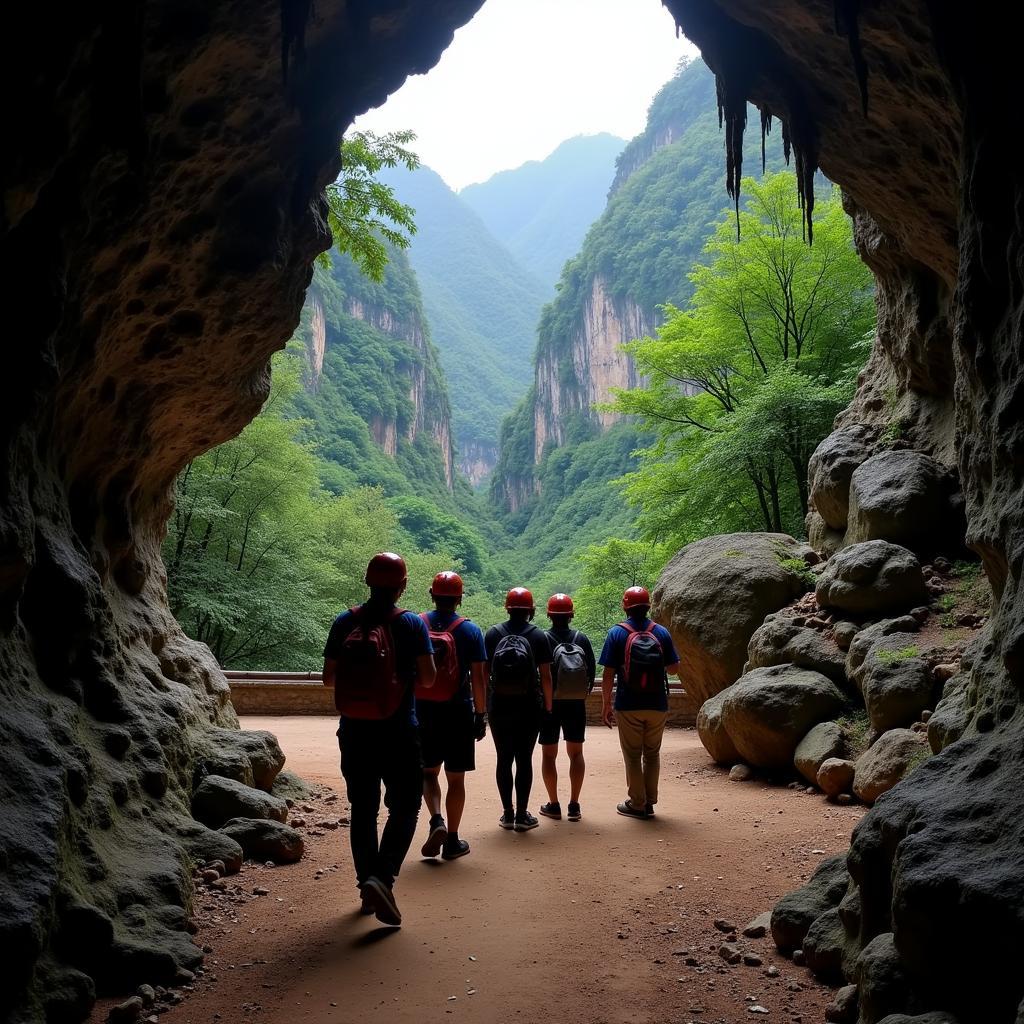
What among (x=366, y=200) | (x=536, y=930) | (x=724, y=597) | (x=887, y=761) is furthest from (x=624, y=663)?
(x=366, y=200)

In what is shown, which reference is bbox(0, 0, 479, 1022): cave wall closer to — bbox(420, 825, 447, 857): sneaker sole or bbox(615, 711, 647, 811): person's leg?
bbox(420, 825, 447, 857): sneaker sole

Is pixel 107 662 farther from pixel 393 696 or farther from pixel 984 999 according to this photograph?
pixel 984 999

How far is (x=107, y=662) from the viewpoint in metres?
5.51

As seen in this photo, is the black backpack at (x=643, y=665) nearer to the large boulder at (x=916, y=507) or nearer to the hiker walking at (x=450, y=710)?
the hiker walking at (x=450, y=710)

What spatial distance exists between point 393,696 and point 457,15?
5.27 metres

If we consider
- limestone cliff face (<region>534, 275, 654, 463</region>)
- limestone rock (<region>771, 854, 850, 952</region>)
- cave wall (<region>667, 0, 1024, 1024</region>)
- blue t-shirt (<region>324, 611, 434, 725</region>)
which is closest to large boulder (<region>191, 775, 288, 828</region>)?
blue t-shirt (<region>324, 611, 434, 725</region>)

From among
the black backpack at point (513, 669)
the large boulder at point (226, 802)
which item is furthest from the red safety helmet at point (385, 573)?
the large boulder at point (226, 802)

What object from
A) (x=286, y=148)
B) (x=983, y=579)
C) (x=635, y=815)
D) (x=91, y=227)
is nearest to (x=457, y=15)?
(x=286, y=148)

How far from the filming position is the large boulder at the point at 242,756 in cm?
654

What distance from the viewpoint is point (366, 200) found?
11.4 metres

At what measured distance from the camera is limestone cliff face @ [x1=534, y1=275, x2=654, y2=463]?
93938 mm

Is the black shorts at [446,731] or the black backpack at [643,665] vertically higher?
the black backpack at [643,665]

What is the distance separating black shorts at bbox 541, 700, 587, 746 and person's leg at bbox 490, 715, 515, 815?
0.43 meters

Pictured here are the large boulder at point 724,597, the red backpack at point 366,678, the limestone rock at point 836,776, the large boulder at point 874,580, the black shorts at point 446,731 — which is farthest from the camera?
the large boulder at point 724,597
